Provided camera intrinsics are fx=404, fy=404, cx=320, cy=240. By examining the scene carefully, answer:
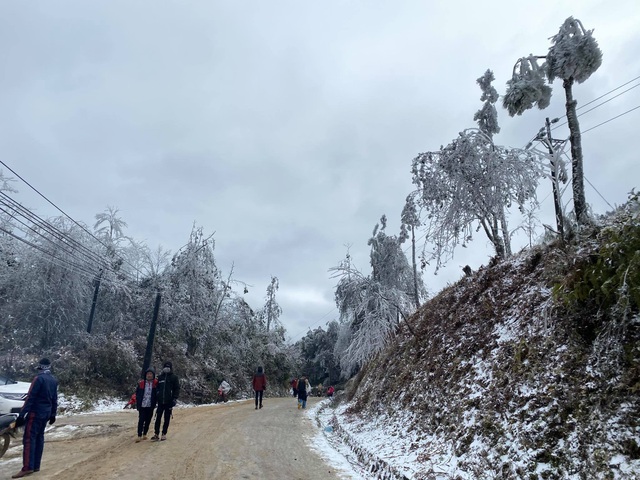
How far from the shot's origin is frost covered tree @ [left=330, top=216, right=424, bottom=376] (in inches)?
808

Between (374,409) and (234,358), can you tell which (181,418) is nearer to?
(374,409)

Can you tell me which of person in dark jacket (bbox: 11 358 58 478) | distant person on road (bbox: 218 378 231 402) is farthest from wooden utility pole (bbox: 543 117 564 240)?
distant person on road (bbox: 218 378 231 402)

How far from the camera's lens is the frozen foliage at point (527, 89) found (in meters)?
12.3

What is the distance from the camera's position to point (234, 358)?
3095 centimetres

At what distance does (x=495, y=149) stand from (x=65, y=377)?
66.5 ft

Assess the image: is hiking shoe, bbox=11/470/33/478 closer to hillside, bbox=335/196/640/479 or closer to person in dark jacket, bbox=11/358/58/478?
person in dark jacket, bbox=11/358/58/478

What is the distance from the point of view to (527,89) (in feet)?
40.4

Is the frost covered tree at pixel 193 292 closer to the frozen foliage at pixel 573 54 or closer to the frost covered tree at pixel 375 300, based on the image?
the frost covered tree at pixel 375 300

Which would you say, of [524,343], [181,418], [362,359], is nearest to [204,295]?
[362,359]

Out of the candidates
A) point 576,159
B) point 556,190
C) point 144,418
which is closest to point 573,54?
point 576,159

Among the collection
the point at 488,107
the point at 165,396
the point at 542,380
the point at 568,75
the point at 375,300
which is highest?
the point at 488,107

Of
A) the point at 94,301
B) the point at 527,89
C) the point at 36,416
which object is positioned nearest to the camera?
the point at 36,416

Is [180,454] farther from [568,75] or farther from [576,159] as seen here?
[568,75]

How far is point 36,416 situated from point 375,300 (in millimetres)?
17189
